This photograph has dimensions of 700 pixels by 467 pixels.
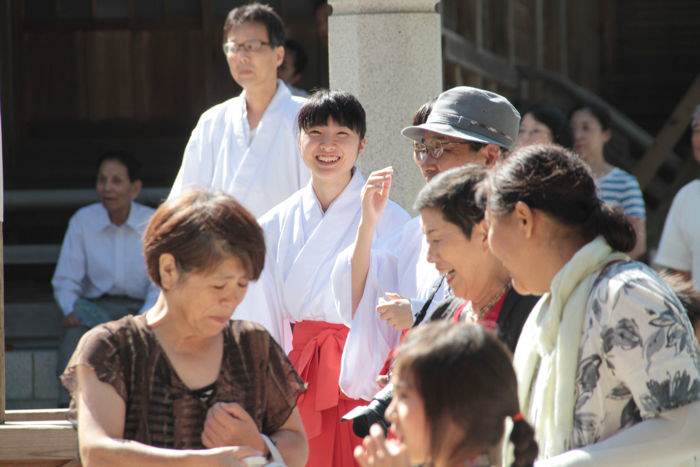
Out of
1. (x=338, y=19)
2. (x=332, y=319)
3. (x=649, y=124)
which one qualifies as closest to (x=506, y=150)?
(x=332, y=319)

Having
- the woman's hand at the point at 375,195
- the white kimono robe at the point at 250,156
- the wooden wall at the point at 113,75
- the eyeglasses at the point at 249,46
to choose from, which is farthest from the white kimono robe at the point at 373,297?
the wooden wall at the point at 113,75

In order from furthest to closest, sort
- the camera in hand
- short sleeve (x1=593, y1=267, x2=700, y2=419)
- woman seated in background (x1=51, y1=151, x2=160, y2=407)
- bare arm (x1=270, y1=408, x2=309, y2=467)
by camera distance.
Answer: woman seated in background (x1=51, y1=151, x2=160, y2=407)
the camera in hand
bare arm (x1=270, y1=408, x2=309, y2=467)
short sleeve (x1=593, y1=267, x2=700, y2=419)

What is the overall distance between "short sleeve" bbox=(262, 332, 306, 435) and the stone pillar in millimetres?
2890

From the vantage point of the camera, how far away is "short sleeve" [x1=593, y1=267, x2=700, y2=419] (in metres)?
2.65

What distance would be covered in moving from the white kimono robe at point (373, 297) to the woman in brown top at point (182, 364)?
137 cm

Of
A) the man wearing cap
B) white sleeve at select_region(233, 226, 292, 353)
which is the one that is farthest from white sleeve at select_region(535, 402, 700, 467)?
white sleeve at select_region(233, 226, 292, 353)

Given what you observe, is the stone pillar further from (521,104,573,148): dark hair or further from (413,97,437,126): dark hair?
(413,97,437,126): dark hair

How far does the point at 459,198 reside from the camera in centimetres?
321

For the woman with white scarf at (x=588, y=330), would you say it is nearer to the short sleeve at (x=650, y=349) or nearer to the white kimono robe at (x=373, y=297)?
the short sleeve at (x=650, y=349)

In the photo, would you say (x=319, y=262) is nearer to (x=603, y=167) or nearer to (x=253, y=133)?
(x=253, y=133)

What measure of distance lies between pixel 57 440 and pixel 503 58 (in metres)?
6.10

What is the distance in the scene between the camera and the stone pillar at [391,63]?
19.1 ft

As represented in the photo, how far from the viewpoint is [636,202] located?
655 centimetres

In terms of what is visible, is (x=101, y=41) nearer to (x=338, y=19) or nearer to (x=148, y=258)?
(x=338, y=19)
